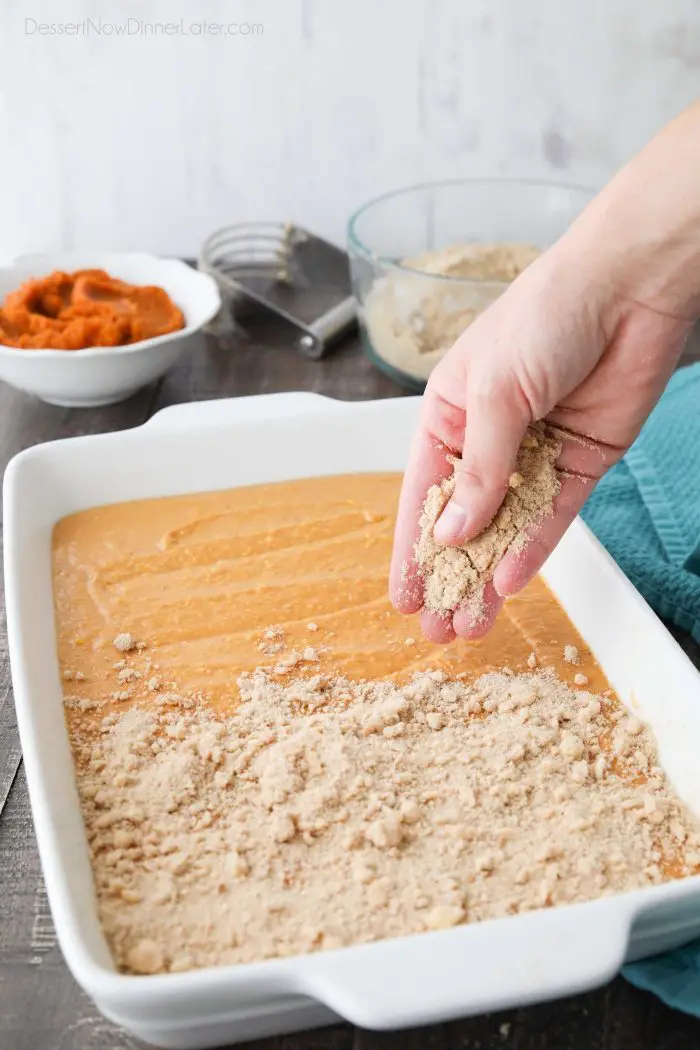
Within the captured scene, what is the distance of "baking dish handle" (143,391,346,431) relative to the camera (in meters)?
1.50

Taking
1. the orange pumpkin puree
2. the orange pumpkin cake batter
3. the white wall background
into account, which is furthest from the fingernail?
the white wall background

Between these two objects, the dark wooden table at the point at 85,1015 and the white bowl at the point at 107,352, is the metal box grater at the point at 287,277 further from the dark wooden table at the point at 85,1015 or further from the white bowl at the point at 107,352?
the dark wooden table at the point at 85,1015

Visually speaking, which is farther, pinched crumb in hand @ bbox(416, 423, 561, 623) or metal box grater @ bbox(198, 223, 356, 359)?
metal box grater @ bbox(198, 223, 356, 359)

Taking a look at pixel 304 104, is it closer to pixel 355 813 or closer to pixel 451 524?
pixel 451 524

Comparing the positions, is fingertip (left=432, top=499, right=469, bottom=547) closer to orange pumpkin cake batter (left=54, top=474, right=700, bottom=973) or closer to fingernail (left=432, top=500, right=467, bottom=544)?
fingernail (left=432, top=500, right=467, bottom=544)

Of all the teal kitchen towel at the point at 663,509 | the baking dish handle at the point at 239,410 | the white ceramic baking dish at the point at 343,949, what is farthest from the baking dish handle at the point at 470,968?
the baking dish handle at the point at 239,410

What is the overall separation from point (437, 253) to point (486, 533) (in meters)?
0.99

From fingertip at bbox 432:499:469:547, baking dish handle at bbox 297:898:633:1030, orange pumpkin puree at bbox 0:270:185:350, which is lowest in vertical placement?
orange pumpkin puree at bbox 0:270:185:350

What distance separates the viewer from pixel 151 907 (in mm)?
899

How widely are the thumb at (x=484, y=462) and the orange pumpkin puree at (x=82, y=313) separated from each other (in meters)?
0.85

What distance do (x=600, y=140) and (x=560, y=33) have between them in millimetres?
246

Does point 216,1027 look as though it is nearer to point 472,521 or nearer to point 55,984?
point 55,984

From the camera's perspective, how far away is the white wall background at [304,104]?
2.09 metres

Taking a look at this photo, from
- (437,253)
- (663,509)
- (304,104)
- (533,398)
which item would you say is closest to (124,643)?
(533,398)
